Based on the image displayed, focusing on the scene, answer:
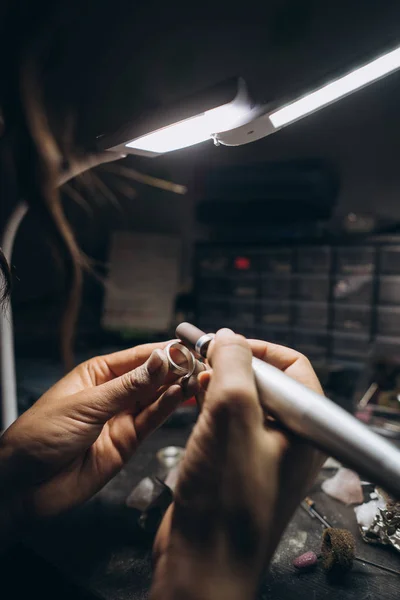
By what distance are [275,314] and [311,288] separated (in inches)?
15.6

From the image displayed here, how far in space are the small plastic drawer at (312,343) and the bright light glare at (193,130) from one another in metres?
2.67

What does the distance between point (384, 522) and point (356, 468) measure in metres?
0.46

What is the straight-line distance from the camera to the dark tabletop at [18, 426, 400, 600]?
2.29 ft

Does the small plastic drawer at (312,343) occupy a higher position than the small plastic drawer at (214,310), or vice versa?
the small plastic drawer at (214,310)

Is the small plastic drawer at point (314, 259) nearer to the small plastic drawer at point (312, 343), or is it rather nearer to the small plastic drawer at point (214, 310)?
the small plastic drawer at point (312, 343)

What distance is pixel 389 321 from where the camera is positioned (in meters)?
2.99

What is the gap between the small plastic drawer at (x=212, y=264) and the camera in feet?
11.9

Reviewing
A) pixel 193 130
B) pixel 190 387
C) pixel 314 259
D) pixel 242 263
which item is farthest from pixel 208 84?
pixel 190 387

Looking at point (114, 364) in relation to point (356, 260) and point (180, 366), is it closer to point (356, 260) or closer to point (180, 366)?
point (180, 366)

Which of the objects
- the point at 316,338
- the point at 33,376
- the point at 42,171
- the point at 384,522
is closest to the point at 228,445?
the point at 384,522

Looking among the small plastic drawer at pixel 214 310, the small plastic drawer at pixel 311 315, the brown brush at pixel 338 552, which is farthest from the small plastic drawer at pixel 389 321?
the brown brush at pixel 338 552

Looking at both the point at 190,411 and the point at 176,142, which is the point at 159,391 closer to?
the point at 176,142

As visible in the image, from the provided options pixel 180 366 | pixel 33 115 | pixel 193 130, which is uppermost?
pixel 33 115

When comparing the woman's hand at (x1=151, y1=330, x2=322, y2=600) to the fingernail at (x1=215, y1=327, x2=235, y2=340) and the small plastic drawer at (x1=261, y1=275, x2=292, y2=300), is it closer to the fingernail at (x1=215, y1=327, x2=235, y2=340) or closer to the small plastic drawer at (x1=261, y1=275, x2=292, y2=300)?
the fingernail at (x1=215, y1=327, x2=235, y2=340)
